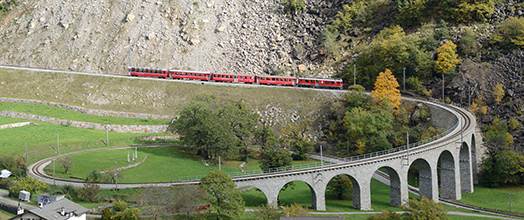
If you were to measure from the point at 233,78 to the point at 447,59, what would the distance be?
147 ft

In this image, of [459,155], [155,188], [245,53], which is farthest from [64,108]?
[459,155]

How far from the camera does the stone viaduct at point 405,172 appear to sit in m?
68.0

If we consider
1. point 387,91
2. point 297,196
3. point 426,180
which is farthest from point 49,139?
point 426,180

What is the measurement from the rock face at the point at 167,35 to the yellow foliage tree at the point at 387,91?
2400 cm

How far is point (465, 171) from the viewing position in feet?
284

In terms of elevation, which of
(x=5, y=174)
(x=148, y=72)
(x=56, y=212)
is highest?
(x=148, y=72)

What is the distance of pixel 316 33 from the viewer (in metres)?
134

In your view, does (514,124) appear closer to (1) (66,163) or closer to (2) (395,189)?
(2) (395,189)

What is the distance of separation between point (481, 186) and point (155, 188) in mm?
56515

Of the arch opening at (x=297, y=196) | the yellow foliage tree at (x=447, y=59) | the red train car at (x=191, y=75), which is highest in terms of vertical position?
the yellow foliage tree at (x=447, y=59)

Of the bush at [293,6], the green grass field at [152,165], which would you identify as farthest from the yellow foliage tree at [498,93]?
the bush at [293,6]

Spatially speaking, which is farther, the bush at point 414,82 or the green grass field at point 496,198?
the bush at point 414,82

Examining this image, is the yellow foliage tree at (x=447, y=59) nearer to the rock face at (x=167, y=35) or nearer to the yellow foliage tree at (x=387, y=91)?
the yellow foliage tree at (x=387, y=91)

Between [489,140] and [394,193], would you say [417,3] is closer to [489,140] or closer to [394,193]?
[489,140]
